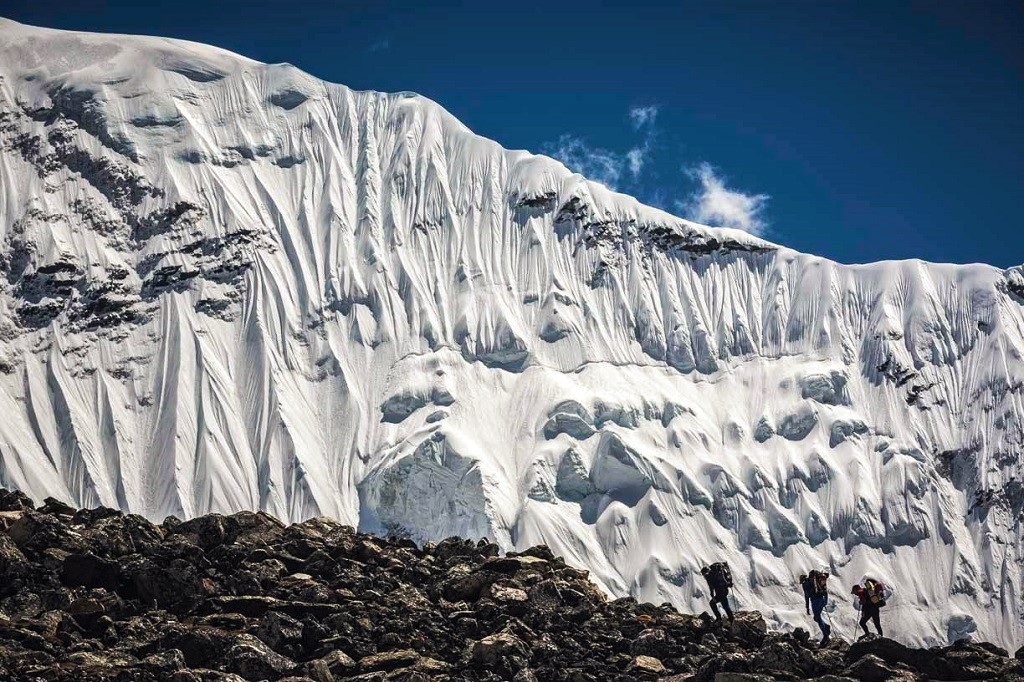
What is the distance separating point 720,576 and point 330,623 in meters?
13.7

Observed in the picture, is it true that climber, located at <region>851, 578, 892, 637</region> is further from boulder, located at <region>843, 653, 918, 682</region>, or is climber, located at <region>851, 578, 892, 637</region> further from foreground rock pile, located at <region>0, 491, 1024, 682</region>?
boulder, located at <region>843, 653, 918, 682</region>

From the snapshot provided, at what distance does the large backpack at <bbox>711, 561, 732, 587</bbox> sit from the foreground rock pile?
149cm

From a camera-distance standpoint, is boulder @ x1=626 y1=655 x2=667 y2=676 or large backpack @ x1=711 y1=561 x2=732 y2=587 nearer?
boulder @ x1=626 y1=655 x2=667 y2=676

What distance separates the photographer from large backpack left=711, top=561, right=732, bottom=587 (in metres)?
37.6

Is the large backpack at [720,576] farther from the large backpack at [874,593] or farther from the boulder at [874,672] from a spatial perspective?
the boulder at [874,672]

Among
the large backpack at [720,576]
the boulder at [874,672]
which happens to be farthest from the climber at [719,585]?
the boulder at [874,672]

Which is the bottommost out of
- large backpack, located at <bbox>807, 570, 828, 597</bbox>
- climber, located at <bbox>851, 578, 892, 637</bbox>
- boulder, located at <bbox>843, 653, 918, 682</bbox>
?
boulder, located at <bbox>843, 653, 918, 682</bbox>

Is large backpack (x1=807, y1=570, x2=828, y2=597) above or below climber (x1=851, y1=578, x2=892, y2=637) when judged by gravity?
above

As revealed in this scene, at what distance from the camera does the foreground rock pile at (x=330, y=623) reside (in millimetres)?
27109

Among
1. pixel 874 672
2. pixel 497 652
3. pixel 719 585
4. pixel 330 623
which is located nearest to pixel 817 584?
pixel 719 585

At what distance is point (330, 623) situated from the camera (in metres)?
30.0

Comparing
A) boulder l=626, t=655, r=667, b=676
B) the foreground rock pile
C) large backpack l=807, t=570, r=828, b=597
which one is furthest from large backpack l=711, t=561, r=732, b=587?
boulder l=626, t=655, r=667, b=676

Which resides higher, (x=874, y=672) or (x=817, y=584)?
(x=817, y=584)

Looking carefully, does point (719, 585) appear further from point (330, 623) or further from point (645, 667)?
point (330, 623)
